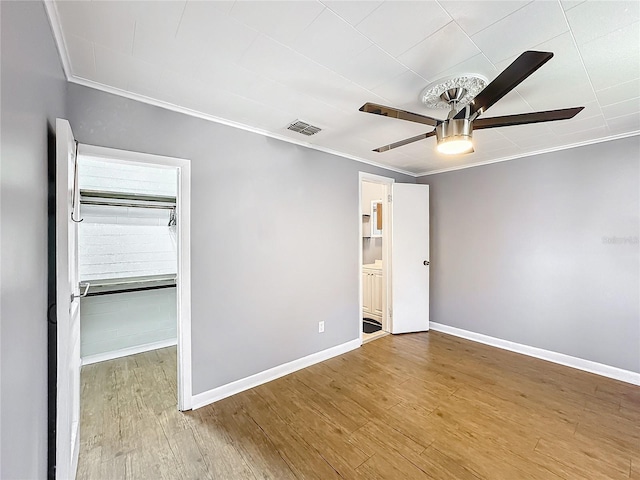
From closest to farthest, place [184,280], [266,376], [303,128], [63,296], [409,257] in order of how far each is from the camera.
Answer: [63,296]
[184,280]
[303,128]
[266,376]
[409,257]

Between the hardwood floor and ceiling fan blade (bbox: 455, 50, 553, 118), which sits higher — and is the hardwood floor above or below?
below

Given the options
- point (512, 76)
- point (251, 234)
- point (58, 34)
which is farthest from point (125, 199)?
point (512, 76)

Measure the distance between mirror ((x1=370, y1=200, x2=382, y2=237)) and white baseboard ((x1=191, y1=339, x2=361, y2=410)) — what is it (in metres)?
2.25

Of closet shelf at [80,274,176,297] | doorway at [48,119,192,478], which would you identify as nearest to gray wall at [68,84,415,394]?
doorway at [48,119,192,478]

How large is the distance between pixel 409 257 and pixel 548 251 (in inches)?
64.1

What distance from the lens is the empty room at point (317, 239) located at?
1300 mm

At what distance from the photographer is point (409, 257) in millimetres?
4199

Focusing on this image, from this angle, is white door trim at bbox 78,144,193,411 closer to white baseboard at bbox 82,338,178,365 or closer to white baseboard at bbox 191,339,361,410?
white baseboard at bbox 191,339,361,410

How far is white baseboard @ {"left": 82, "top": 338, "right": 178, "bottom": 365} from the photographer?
10.3 feet

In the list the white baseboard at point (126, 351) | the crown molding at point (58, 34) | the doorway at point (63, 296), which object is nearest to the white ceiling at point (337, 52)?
the crown molding at point (58, 34)

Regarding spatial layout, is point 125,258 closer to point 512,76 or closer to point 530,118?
point 512,76

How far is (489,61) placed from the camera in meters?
1.63

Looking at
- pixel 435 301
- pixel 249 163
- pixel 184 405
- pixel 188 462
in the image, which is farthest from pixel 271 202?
pixel 435 301

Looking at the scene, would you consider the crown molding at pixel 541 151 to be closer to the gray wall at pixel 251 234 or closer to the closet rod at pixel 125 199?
the gray wall at pixel 251 234
